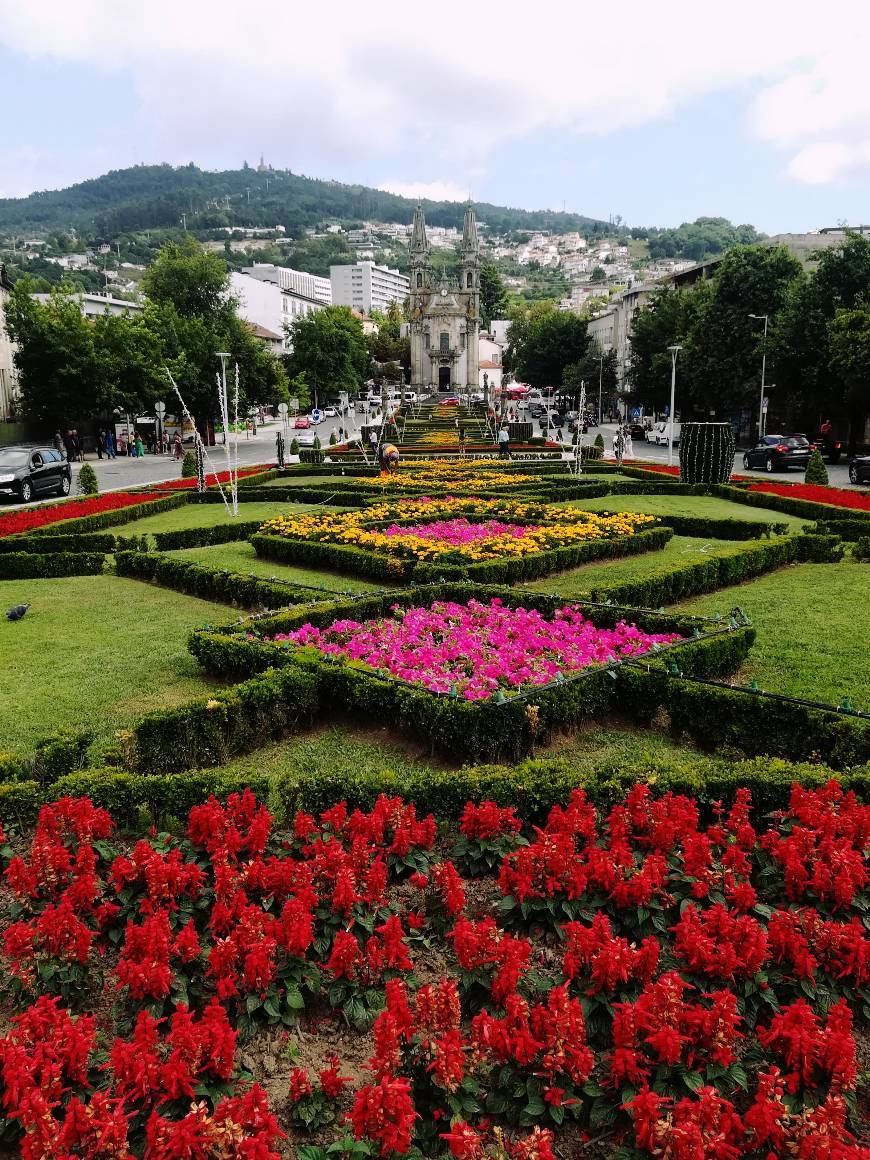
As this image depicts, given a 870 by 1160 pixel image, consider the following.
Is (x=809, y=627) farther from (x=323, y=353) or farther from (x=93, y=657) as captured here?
(x=323, y=353)

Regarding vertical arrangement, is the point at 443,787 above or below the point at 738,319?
below

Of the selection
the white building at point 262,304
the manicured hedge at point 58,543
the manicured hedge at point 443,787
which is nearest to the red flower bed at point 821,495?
the manicured hedge at point 443,787

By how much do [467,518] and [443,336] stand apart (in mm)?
80470

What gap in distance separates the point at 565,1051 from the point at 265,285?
10519cm

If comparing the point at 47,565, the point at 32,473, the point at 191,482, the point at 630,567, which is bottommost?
the point at 630,567

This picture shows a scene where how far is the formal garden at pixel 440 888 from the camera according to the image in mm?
3127

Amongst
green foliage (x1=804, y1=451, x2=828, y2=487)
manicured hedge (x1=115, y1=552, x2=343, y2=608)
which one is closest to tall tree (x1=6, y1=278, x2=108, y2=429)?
manicured hedge (x1=115, y1=552, x2=343, y2=608)

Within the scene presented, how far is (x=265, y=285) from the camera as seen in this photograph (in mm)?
99812

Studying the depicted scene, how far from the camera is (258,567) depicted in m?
13.7

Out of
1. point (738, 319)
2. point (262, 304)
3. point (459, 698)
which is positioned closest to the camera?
point (459, 698)

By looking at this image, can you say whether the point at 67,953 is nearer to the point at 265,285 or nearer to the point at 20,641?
the point at 20,641

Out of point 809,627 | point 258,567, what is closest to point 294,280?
point 258,567

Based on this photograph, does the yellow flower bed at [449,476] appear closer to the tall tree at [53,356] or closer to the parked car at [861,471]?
the parked car at [861,471]

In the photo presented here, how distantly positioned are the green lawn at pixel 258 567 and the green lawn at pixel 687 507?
21.4 ft
